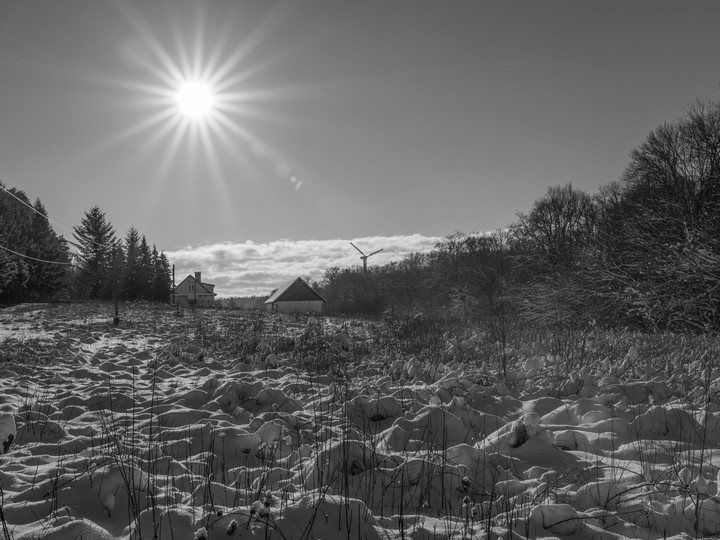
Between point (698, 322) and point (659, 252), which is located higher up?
point (659, 252)

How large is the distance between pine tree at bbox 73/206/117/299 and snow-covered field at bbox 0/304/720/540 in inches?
1711

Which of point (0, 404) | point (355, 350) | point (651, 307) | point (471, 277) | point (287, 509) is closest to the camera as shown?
point (287, 509)

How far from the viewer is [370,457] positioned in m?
3.23

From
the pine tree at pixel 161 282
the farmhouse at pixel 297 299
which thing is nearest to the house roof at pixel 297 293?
the farmhouse at pixel 297 299

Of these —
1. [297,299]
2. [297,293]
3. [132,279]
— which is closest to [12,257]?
[132,279]

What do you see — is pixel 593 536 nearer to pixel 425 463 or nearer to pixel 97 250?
pixel 425 463

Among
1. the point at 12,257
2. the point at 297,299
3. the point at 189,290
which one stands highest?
the point at 12,257

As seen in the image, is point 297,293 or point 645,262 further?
point 297,293

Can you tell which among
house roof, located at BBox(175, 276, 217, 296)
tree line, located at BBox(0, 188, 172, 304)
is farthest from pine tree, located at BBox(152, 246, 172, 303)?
house roof, located at BBox(175, 276, 217, 296)

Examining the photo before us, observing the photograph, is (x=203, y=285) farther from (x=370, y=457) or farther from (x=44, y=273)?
(x=370, y=457)

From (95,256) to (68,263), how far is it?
55.8 ft

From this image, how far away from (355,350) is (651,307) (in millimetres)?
9061

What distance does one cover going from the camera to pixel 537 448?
340 cm

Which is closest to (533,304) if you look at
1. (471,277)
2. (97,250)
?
(471,277)
